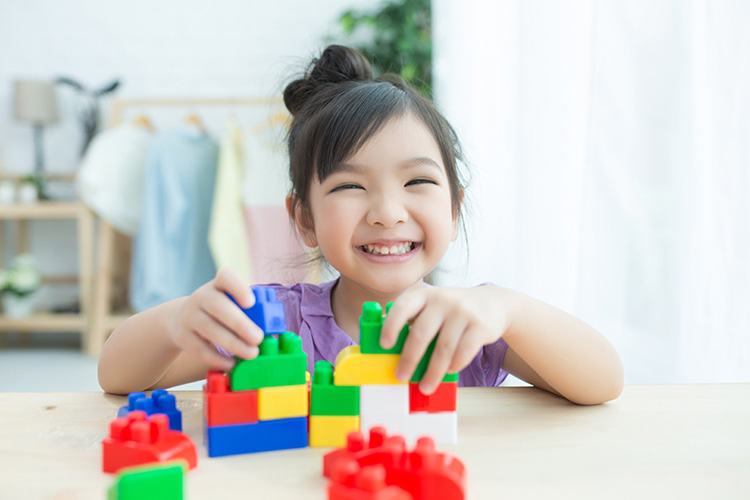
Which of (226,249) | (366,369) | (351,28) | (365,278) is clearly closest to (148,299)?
(226,249)

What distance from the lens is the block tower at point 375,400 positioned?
0.49 metres

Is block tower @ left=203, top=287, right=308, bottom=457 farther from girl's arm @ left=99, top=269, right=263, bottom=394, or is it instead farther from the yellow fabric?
the yellow fabric

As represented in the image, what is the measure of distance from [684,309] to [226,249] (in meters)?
1.96

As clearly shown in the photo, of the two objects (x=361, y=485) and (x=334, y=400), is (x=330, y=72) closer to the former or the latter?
(x=334, y=400)

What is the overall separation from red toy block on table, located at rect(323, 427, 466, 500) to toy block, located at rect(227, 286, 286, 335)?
0.40ft

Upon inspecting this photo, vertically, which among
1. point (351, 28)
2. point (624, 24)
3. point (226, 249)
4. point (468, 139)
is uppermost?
point (351, 28)

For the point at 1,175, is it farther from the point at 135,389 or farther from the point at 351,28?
the point at 135,389

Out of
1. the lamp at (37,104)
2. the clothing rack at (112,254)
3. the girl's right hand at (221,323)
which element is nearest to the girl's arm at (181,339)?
the girl's right hand at (221,323)

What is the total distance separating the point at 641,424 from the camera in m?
0.55

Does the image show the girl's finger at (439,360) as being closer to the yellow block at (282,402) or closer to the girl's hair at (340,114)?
the yellow block at (282,402)

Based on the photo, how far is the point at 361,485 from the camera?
358mm

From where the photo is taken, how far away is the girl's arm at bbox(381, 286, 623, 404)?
1.61 ft

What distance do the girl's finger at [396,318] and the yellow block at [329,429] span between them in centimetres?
7

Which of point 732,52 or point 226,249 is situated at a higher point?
point 732,52
